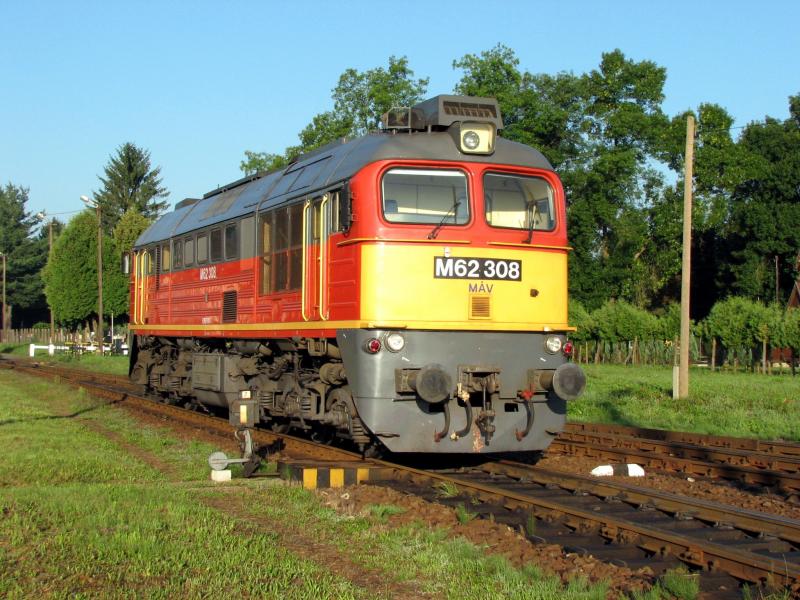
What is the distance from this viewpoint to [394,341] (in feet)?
33.7

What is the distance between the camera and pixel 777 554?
6941 mm

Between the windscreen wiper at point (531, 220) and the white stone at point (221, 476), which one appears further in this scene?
the windscreen wiper at point (531, 220)

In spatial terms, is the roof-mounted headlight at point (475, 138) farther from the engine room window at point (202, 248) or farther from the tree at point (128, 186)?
the tree at point (128, 186)

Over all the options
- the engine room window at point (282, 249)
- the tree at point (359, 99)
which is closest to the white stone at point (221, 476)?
the engine room window at point (282, 249)

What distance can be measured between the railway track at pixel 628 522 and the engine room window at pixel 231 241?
4807 mm

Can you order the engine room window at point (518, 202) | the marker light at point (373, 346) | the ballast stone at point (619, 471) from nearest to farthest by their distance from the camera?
1. the marker light at point (373, 346)
2. the engine room window at point (518, 202)
3. the ballast stone at point (619, 471)

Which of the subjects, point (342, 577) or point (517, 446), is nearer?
point (342, 577)

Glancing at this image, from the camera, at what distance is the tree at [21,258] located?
314 feet

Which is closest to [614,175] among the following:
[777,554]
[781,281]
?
[781,281]

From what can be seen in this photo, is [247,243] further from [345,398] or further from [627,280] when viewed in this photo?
[627,280]

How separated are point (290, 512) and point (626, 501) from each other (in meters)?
3.06

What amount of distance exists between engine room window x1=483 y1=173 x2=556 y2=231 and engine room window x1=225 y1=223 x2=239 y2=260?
15.8 ft

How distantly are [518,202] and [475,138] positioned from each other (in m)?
0.92

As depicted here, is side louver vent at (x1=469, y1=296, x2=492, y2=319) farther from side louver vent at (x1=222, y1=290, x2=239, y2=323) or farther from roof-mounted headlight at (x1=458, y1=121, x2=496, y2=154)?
side louver vent at (x1=222, y1=290, x2=239, y2=323)
